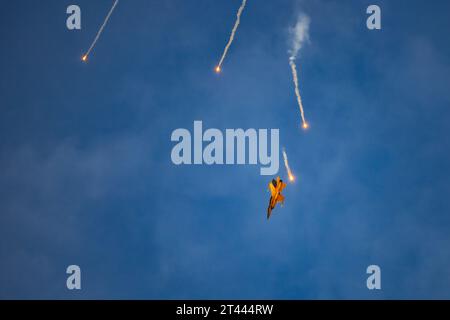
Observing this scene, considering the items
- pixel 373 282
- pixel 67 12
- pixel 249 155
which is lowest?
pixel 373 282
